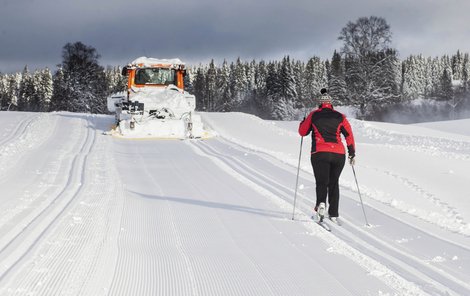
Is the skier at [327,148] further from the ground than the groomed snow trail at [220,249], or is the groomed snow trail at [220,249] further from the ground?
the skier at [327,148]

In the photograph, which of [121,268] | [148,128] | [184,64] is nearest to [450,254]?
[121,268]

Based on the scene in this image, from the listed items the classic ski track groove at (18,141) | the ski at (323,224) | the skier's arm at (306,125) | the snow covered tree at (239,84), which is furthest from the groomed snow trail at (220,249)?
the snow covered tree at (239,84)

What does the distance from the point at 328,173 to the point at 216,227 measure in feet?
5.69

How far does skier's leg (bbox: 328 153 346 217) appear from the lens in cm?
675

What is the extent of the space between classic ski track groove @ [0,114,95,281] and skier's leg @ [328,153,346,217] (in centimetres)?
→ 360

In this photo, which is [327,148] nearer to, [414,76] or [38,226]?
[38,226]

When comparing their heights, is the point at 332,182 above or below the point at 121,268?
above

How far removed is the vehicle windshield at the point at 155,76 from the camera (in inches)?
757

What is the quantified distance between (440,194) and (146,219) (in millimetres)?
6271

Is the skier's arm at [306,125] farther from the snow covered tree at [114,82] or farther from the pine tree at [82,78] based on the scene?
the pine tree at [82,78]

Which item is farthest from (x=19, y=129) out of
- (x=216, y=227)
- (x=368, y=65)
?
(x=368, y=65)

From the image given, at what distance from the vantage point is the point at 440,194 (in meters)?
9.87

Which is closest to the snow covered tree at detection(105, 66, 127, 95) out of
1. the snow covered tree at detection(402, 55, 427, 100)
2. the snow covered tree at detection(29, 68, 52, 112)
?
the snow covered tree at detection(29, 68, 52, 112)

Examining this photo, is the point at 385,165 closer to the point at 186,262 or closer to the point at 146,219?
the point at 146,219
